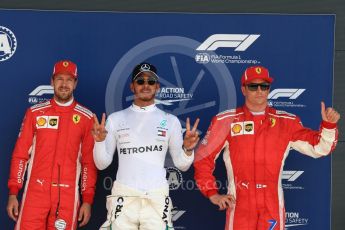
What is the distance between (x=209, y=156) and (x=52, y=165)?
1085 millimetres

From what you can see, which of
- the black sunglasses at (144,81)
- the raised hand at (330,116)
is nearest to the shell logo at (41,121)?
the black sunglasses at (144,81)

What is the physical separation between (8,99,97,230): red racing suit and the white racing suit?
376 millimetres

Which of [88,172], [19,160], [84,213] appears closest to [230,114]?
[88,172]

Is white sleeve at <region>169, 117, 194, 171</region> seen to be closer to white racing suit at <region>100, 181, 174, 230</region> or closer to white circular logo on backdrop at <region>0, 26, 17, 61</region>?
white racing suit at <region>100, 181, 174, 230</region>

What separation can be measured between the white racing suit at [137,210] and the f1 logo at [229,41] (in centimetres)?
142

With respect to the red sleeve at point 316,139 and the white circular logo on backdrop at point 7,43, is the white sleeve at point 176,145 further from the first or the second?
the white circular logo on backdrop at point 7,43

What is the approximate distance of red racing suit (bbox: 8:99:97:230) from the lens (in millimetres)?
3709

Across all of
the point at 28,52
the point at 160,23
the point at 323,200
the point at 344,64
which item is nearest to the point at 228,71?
the point at 160,23

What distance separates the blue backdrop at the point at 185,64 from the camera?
14.5ft

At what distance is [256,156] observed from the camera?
12.0 feet

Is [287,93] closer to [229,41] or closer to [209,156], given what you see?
[229,41]

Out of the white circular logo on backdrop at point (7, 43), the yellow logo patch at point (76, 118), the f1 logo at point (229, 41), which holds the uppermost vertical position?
the f1 logo at point (229, 41)

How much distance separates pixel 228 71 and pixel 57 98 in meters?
1.40

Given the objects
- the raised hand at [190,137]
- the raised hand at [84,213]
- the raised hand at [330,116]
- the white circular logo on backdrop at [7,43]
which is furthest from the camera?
the white circular logo on backdrop at [7,43]
